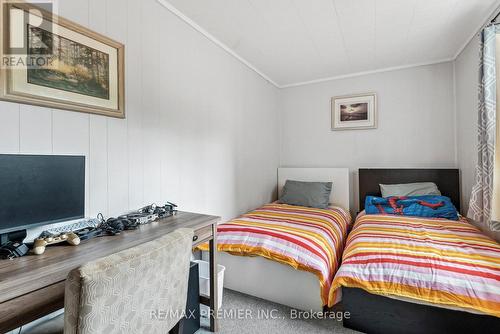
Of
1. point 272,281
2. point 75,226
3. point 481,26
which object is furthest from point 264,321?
point 481,26

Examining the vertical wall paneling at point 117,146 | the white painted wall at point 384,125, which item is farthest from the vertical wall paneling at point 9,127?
the white painted wall at point 384,125

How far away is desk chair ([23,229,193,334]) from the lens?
2.22ft

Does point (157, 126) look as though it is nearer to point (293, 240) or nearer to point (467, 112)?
point (293, 240)

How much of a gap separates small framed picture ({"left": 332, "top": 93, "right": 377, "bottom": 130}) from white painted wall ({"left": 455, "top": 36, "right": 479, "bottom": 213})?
0.90 m

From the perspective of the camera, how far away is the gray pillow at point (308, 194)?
10.3 ft

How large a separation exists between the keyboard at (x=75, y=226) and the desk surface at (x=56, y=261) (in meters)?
0.12

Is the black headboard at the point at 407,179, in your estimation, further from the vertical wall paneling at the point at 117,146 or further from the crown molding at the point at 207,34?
the vertical wall paneling at the point at 117,146

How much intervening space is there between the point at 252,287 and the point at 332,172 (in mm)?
2121

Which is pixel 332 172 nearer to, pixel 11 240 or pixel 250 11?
pixel 250 11

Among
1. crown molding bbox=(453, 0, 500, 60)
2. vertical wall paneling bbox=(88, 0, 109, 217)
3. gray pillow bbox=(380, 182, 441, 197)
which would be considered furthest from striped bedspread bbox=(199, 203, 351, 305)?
crown molding bbox=(453, 0, 500, 60)

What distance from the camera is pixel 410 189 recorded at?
2.94 m

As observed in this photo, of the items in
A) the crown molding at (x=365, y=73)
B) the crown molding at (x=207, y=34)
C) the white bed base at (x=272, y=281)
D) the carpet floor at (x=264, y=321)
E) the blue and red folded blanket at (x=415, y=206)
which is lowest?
the carpet floor at (x=264, y=321)

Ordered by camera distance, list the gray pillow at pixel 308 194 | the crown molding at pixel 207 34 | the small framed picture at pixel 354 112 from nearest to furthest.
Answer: the crown molding at pixel 207 34 → the gray pillow at pixel 308 194 → the small framed picture at pixel 354 112

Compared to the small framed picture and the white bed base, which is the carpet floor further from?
the small framed picture
